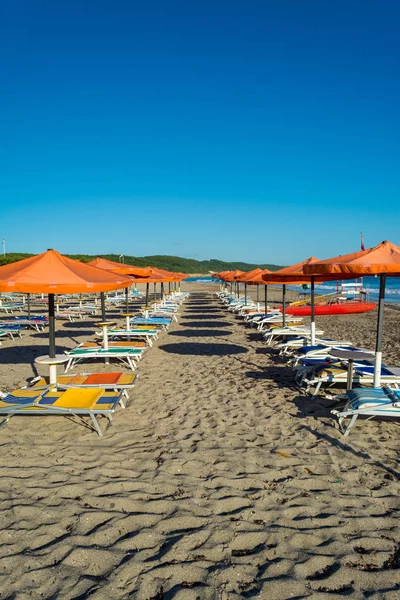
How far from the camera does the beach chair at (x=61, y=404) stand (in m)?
4.58

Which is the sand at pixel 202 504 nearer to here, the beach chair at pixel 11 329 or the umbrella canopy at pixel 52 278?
the umbrella canopy at pixel 52 278

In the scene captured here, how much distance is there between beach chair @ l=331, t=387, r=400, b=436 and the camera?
175 inches

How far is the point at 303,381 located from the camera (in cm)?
655

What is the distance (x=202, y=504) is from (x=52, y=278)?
3.17 meters

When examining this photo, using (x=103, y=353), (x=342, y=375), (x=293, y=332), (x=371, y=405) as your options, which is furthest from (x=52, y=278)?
(x=293, y=332)

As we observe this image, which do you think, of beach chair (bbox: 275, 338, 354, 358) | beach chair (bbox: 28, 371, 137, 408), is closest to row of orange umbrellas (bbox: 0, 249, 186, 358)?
beach chair (bbox: 28, 371, 137, 408)

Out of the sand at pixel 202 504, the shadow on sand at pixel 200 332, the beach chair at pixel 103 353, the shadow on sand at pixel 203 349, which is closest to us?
the sand at pixel 202 504

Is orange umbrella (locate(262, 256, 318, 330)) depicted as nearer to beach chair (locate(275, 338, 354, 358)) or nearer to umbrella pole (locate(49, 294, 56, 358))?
beach chair (locate(275, 338, 354, 358))

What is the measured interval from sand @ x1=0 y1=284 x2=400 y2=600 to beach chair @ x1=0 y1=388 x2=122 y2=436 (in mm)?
283

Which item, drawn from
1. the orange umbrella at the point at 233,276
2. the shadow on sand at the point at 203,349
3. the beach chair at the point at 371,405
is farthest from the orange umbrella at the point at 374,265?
the orange umbrella at the point at 233,276

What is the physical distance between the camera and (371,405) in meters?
4.51

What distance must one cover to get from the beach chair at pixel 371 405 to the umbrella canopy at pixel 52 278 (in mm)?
3298

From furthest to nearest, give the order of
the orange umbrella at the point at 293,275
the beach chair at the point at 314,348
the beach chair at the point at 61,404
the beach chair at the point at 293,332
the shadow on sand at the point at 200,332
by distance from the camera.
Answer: the shadow on sand at the point at 200,332
the beach chair at the point at 293,332
the orange umbrella at the point at 293,275
the beach chair at the point at 314,348
the beach chair at the point at 61,404

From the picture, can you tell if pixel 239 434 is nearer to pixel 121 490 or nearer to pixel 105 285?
pixel 121 490
